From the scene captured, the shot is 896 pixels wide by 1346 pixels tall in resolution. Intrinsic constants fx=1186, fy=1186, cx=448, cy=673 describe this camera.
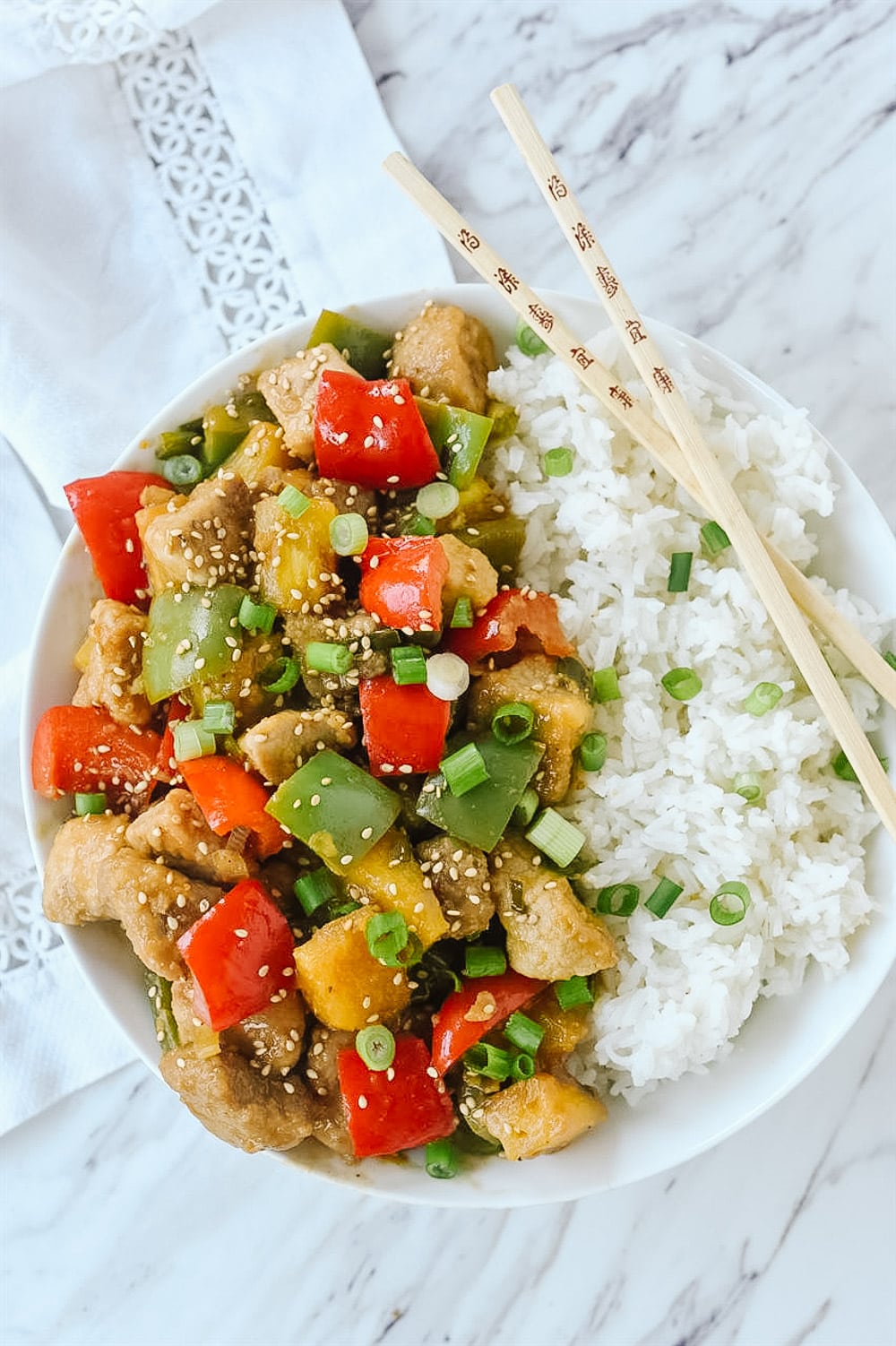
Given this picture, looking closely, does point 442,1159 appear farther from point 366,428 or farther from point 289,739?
point 366,428

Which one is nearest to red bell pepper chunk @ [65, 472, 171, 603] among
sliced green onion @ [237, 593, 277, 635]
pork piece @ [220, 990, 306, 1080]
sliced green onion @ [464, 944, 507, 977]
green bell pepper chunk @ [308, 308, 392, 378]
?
sliced green onion @ [237, 593, 277, 635]

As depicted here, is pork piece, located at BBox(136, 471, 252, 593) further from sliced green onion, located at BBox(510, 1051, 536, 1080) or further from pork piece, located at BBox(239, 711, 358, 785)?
sliced green onion, located at BBox(510, 1051, 536, 1080)

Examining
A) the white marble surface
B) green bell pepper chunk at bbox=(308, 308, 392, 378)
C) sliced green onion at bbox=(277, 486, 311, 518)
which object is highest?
green bell pepper chunk at bbox=(308, 308, 392, 378)

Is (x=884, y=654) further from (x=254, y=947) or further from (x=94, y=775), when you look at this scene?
(x=94, y=775)

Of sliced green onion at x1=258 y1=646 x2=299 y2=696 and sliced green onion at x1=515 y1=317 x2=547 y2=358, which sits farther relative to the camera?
sliced green onion at x1=515 y1=317 x2=547 y2=358

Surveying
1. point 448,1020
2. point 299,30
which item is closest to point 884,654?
point 448,1020

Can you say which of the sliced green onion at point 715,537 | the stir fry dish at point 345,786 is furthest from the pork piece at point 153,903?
the sliced green onion at point 715,537

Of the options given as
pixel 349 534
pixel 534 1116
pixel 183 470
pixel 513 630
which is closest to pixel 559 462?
pixel 513 630

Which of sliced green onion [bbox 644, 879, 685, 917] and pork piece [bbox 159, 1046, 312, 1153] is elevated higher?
pork piece [bbox 159, 1046, 312, 1153]
